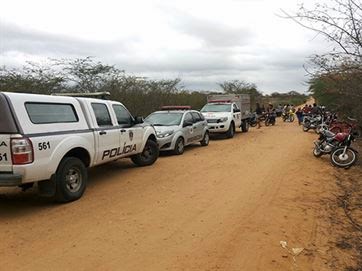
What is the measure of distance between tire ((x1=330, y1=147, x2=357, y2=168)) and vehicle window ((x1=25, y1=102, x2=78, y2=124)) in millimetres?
7315

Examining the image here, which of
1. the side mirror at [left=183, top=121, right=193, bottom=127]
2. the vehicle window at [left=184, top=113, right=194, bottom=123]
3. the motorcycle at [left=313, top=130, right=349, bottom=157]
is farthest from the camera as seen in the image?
the vehicle window at [left=184, top=113, right=194, bottom=123]

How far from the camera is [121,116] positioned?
32.1 ft

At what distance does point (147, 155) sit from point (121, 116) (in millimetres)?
1926

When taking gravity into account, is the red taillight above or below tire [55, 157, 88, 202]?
above

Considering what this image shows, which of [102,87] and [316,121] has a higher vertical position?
[102,87]

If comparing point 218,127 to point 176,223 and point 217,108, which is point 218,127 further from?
point 176,223

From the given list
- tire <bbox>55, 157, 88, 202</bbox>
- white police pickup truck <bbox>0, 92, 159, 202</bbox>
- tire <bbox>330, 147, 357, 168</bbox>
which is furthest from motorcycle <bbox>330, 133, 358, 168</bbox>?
tire <bbox>55, 157, 88, 202</bbox>

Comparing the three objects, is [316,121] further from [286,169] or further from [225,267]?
[225,267]

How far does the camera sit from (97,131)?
836 cm

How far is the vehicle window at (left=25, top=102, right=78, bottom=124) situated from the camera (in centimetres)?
674

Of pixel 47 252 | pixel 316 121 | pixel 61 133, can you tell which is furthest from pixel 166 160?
pixel 316 121

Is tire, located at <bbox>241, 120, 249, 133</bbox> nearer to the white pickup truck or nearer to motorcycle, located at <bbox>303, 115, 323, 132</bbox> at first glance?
the white pickup truck

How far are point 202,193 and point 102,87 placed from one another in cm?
1327

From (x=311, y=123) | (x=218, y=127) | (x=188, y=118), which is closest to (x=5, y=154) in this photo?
(x=188, y=118)
